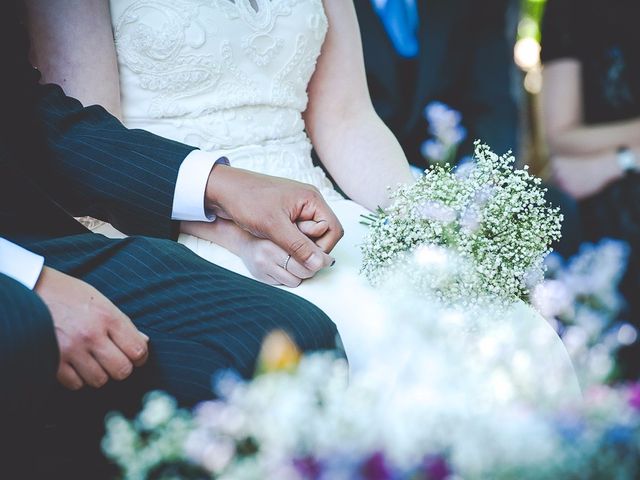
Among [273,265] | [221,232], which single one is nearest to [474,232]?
[273,265]

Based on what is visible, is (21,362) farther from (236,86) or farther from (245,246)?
(236,86)

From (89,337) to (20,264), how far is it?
0.56 ft

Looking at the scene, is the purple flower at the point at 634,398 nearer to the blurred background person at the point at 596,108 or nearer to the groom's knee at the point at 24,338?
the groom's knee at the point at 24,338

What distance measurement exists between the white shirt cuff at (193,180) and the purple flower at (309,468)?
956 mm

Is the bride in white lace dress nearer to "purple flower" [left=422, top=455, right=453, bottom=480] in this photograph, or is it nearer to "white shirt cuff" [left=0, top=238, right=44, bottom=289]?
"white shirt cuff" [left=0, top=238, right=44, bottom=289]

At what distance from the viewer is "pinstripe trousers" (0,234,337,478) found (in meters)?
1.35

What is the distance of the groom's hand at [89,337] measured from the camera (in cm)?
129

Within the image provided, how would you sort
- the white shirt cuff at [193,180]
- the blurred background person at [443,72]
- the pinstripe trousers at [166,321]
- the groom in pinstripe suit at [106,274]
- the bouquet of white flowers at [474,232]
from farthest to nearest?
the blurred background person at [443,72]
the white shirt cuff at [193,180]
the bouquet of white flowers at [474,232]
the pinstripe trousers at [166,321]
the groom in pinstripe suit at [106,274]

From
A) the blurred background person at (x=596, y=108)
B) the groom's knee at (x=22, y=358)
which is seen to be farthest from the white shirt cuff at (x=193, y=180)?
the blurred background person at (x=596, y=108)

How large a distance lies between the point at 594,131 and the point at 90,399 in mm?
2770

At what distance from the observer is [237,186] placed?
65.4 inches

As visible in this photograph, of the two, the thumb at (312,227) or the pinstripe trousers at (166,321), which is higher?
the thumb at (312,227)

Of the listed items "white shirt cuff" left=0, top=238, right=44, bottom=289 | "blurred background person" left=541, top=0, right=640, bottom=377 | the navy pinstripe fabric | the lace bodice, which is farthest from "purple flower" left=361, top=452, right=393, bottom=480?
"blurred background person" left=541, top=0, right=640, bottom=377

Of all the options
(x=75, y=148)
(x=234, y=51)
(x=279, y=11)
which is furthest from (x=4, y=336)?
(x=279, y=11)
